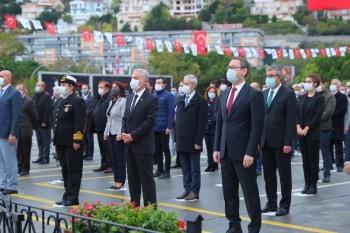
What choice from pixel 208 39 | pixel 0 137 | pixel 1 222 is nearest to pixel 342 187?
pixel 0 137

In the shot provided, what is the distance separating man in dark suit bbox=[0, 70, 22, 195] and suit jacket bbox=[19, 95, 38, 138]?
11.9 feet

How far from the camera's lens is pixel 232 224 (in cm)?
900

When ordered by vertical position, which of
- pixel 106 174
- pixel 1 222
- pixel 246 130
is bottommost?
pixel 106 174

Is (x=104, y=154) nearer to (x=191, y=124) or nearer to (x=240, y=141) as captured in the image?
(x=191, y=124)

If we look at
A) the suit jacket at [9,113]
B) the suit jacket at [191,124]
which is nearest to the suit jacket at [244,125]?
the suit jacket at [191,124]

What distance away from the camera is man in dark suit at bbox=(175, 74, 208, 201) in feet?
40.1

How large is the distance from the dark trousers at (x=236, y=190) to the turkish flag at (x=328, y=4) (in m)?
3.04

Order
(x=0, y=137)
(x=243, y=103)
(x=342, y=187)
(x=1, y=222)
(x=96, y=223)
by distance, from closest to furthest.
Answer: (x=96, y=223), (x=1, y=222), (x=243, y=103), (x=0, y=137), (x=342, y=187)

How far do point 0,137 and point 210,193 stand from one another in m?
3.65

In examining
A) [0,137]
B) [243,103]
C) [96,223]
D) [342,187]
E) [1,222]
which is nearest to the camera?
[96,223]

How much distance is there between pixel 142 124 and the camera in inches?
404

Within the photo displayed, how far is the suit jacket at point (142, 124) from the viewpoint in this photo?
1027 cm

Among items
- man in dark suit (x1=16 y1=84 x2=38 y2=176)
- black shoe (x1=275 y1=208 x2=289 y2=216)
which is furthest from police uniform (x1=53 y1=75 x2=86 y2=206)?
man in dark suit (x1=16 y1=84 x2=38 y2=176)

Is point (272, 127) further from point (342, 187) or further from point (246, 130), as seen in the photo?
point (342, 187)
